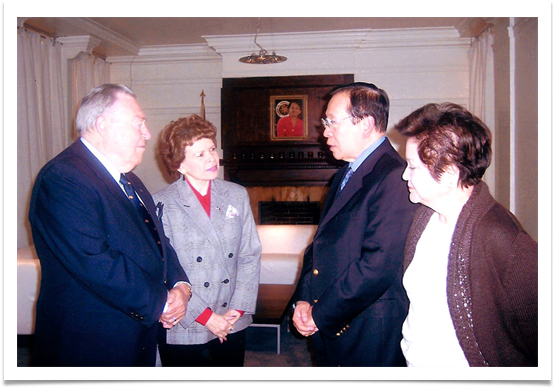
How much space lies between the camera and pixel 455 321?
1.26 m

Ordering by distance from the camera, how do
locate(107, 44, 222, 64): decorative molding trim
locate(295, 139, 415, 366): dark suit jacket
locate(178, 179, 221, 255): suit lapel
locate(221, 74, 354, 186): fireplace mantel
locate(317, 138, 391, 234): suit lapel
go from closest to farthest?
1. locate(295, 139, 415, 366): dark suit jacket
2. locate(317, 138, 391, 234): suit lapel
3. locate(178, 179, 221, 255): suit lapel
4. locate(221, 74, 354, 186): fireplace mantel
5. locate(107, 44, 222, 64): decorative molding trim

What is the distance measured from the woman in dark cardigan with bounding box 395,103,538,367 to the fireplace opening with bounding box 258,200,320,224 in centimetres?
540

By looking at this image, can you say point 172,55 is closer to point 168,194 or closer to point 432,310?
point 168,194

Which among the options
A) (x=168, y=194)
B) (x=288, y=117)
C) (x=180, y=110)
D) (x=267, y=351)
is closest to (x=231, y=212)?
(x=168, y=194)

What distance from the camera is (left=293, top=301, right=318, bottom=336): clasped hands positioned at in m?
1.70

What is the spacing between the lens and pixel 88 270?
1.41 m

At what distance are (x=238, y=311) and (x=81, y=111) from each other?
1047 millimetres


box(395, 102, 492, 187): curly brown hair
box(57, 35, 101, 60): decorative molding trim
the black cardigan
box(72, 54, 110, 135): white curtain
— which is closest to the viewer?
the black cardigan

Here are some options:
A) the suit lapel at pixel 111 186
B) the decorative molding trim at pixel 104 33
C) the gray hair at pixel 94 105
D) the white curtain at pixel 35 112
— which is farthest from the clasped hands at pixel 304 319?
the decorative molding trim at pixel 104 33

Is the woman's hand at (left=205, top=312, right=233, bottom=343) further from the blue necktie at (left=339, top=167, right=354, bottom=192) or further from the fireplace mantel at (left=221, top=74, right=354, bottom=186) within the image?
the fireplace mantel at (left=221, top=74, right=354, bottom=186)

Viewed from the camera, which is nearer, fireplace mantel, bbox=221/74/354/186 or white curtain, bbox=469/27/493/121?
white curtain, bbox=469/27/493/121

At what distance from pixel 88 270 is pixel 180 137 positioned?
2.55 feet

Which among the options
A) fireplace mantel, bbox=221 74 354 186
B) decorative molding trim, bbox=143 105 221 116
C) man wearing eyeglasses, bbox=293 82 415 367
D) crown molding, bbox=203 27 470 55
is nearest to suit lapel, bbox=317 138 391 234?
man wearing eyeglasses, bbox=293 82 415 367

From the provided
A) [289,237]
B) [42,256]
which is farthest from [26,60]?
[42,256]
